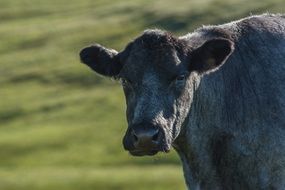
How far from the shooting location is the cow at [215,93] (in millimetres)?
13859

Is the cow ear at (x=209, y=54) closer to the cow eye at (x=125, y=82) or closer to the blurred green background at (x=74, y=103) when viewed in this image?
the cow eye at (x=125, y=82)

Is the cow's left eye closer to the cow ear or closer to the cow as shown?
the cow

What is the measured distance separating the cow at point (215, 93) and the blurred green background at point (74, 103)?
1.98 meters

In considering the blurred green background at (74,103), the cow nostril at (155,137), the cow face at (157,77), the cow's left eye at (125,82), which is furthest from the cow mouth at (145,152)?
the blurred green background at (74,103)

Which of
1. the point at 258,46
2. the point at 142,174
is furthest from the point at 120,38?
the point at 258,46

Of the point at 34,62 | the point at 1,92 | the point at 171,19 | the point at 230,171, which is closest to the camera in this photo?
the point at 230,171

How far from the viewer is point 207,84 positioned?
15219 millimetres

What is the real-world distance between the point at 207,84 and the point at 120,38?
5792 inches

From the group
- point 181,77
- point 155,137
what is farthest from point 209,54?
A: point 155,137

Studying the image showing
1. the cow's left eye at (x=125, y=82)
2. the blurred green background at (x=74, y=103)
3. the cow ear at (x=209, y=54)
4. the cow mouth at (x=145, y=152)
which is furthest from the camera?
the blurred green background at (x=74, y=103)

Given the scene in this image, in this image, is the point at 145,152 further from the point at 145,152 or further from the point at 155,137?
the point at 155,137

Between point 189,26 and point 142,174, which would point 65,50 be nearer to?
point 189,26

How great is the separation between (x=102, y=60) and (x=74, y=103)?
10530 cm

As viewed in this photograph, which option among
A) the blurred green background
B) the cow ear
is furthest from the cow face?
the blurred green background
